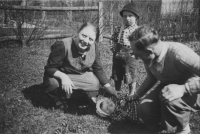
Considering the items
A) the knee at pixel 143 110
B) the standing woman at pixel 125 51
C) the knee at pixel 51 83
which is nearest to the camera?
the knee at pixel 143 110

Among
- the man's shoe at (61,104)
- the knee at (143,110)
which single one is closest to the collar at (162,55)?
the knee at (143,110)

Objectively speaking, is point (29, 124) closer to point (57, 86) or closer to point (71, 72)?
point (57, 86)

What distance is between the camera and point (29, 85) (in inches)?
168

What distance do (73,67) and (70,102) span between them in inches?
26.9

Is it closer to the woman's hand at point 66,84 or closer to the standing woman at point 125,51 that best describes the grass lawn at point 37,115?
the woman's hand at point 66,84

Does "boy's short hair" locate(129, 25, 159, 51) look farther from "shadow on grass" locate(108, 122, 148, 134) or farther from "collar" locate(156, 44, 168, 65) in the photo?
"shadow on grass" locate(108, 122, 148, 134)

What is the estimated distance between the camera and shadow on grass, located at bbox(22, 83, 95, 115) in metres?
3.46

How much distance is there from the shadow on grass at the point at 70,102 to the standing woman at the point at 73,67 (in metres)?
0.14

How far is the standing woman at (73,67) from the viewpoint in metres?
3.17

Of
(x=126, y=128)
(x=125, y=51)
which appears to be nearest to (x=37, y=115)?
(x=126, y=128)

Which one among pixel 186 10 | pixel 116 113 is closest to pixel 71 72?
pixel 116 113

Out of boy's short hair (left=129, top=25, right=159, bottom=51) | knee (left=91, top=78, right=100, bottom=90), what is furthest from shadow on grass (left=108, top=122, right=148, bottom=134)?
boy's short hair (left=129, top=25, right=159, bottom=51)

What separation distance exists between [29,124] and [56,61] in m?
0.92

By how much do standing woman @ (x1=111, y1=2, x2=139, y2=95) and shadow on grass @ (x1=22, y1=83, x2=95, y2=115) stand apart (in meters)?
0.77
